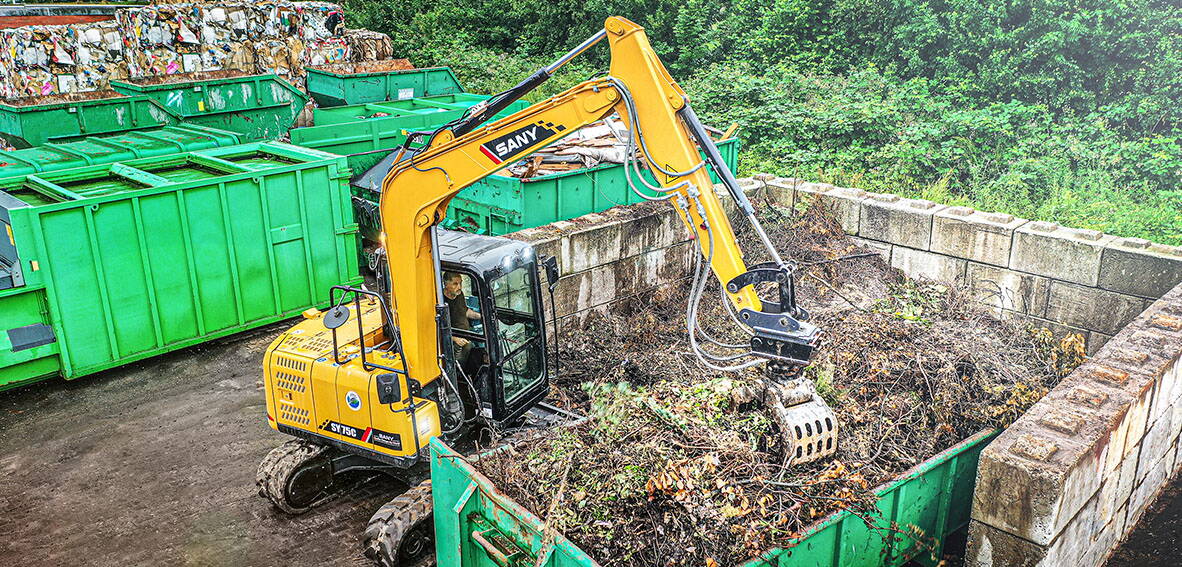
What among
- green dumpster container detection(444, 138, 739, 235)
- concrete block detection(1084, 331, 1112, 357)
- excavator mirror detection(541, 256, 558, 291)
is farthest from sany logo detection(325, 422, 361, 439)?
concrete block detection(1084, 331, 1112, 357)

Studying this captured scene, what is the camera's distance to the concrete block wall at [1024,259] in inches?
319

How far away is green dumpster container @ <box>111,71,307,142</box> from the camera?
15.5 metres

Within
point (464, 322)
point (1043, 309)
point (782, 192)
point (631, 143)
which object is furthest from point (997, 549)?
point (782, 192)

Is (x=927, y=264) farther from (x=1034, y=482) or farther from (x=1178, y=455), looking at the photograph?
(x=1034, y=482)

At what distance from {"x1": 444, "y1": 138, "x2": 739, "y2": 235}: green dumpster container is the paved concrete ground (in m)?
3.15

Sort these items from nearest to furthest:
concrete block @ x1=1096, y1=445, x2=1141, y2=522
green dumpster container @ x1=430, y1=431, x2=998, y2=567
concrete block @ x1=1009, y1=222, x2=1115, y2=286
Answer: green dumpster container @ x1=430, y1=431, x2=998, y2=567, concrete block @ x1=1096, y1=445, x2=1141, y2=522, concrete block @ x1=1009, y1=222, x2=1115, y2=286

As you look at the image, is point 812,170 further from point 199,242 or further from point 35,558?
point 35,558

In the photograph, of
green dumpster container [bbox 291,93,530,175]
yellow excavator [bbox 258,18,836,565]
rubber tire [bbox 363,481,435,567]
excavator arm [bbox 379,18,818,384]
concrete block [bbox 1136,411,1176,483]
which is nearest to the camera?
excavator arm [bbox 379,18,818,384]

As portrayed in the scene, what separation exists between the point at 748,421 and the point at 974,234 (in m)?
4.73

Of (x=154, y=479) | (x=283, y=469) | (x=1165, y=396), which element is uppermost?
(x=1165, y=396)

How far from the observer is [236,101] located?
16.2 m

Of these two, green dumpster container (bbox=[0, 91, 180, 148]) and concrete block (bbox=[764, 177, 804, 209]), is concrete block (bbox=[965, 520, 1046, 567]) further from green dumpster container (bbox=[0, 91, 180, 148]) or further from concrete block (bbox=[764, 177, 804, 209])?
green dumpster container (bbox=[0, 91, 180, 148])

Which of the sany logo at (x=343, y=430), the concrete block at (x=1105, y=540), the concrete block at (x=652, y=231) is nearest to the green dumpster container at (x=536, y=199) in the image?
the concrete block at (x=652, y=231)

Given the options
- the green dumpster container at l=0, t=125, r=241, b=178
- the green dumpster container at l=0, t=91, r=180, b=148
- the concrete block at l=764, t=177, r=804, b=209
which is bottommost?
the concrete block at l=764, t=177, r=804, b=209
